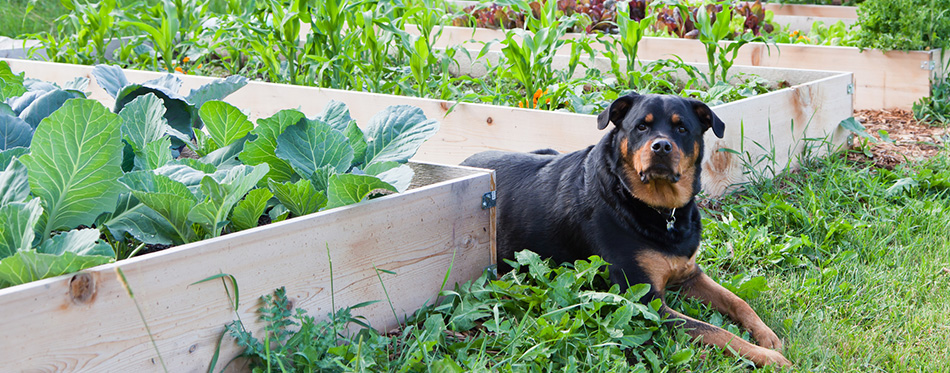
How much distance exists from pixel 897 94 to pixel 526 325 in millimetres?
4397

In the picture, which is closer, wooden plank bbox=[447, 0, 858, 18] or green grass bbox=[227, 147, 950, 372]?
green grass bbox=[227, 147, 950, 372]

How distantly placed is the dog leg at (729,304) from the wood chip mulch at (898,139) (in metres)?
2.29

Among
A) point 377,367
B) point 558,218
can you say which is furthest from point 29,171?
point 558,218

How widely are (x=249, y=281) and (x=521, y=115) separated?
82.0 inches

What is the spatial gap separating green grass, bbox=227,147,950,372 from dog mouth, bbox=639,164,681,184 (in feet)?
1.30

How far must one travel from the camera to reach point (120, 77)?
10.4ft

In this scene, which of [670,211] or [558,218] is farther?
[558,218]

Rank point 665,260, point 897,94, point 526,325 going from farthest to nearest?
point 897,94
point 665,260
point 526,325

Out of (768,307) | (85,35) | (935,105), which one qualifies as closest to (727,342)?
(768,307)

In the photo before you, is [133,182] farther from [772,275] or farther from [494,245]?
[772,275]

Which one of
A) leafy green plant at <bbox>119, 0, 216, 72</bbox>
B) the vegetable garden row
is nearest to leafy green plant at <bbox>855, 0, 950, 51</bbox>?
the vegetable garden row

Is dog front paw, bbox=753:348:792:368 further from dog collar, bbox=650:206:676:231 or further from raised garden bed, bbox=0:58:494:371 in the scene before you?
raised garden bed, bbox=0:58:494:371

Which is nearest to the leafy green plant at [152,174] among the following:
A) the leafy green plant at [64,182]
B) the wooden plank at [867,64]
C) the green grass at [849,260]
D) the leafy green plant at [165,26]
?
the leafy green plant at [64,182]

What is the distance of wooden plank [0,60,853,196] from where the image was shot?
12.3 feet
